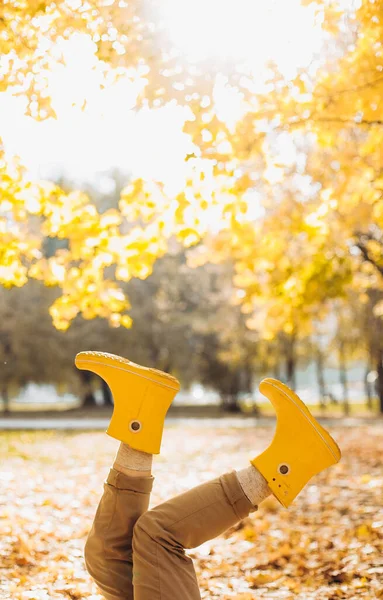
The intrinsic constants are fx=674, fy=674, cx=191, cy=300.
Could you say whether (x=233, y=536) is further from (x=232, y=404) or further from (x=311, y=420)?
(x=232, y=404)

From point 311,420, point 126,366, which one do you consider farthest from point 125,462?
point 311,420

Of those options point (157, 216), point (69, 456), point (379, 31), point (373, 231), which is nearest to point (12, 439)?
point (69, 456)

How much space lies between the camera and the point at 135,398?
2.71 metres

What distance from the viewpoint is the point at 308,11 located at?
4.66 meters

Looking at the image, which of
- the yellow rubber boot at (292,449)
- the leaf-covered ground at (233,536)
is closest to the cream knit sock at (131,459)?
the yellow rubber boot at (292,449)

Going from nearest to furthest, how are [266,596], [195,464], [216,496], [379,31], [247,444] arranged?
[216,496]
[266,596]
[379,31]
[195,464]
[247,444]

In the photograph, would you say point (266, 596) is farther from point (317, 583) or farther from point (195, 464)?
point (195, 464)

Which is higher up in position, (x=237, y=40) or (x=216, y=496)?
(x=237, y=40)

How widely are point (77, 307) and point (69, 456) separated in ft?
17.4

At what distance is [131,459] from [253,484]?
494 millimetres

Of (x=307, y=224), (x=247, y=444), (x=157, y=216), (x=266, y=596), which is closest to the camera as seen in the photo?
(x=266, y=596)

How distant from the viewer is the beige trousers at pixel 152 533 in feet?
8.29

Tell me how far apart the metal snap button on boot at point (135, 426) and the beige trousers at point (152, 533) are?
0.18 meters

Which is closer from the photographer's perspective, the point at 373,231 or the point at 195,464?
the point at 195,464
